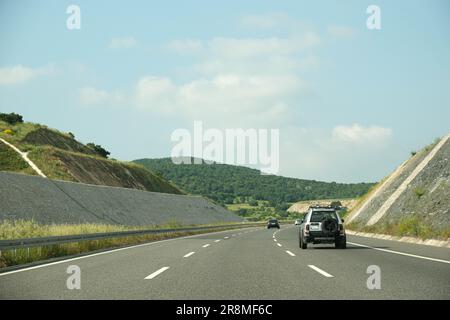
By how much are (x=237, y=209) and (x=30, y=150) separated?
67.2 metres

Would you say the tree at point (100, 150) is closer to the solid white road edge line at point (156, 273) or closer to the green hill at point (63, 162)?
the green hill at point (63, 162)

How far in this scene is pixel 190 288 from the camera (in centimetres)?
884

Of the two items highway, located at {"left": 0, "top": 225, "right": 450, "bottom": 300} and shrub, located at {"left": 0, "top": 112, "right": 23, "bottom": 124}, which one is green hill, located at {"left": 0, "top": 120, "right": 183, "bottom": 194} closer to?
shrub, located at {"left": 0, "top": 112, "right": 23, "bottom": 124}

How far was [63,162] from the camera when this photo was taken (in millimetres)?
63094

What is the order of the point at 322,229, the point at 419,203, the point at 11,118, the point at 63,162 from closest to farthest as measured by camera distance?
the point at 322,229
the point at 419,203
the point at 63,162
the point at 11,118

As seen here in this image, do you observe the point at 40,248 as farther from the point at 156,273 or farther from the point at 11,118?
the point at 11,118

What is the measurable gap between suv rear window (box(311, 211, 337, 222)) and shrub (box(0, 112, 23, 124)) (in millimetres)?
78715

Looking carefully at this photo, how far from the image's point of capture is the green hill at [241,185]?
5625 inches

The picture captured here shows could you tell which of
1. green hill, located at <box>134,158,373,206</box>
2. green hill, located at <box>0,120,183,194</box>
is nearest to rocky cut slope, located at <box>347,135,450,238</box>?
green hill, located at <box>0,120,183,194</box>

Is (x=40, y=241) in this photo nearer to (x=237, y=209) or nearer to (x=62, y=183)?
(x=62, y=183)

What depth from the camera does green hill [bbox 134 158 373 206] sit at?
469 feet

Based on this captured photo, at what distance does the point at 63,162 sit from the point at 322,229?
50.4 metres

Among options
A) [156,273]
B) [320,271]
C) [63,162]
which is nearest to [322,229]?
[320,271]
